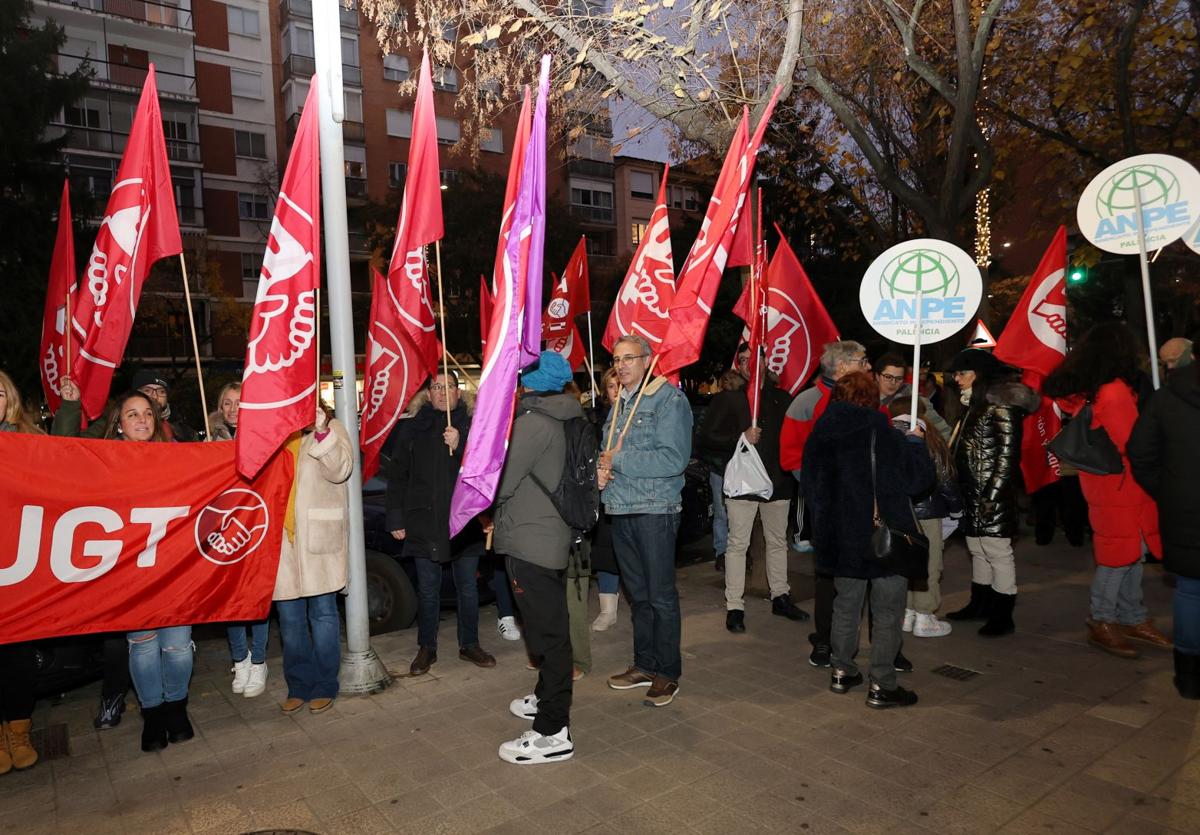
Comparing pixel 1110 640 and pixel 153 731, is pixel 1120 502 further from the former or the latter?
pixel 153 731

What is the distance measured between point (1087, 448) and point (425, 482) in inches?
174

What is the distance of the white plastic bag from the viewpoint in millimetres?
6203

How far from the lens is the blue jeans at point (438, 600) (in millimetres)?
5617

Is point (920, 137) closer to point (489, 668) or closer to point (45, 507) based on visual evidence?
point (489, 668)

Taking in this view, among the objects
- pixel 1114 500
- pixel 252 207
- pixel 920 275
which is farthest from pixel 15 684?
pixel 252 207

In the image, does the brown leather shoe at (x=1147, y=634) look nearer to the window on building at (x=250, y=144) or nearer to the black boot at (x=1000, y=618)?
the black boot at (x=1000, y=618)

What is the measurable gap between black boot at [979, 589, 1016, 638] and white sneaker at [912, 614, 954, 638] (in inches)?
10.1

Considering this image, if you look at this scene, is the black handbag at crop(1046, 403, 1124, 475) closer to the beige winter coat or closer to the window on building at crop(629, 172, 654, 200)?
the beige winter coat

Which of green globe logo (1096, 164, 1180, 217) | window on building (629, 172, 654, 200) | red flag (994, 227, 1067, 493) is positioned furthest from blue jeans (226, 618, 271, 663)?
window on building (629, 172, 654, 200)

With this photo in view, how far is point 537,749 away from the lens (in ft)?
13.4

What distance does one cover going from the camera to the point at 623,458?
4.90 metres

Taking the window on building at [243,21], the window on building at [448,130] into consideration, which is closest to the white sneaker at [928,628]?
the window on building at [448,130]

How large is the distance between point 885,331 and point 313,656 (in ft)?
13.8

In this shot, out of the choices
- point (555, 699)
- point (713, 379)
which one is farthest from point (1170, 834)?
point (713, 379)
